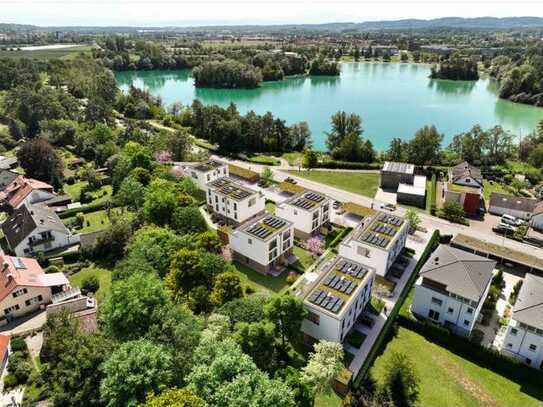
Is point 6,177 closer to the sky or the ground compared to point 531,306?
closer to the sky

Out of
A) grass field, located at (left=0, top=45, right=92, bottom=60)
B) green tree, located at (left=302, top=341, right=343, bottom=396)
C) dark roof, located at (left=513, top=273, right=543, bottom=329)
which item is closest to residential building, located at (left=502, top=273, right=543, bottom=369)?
dark roof, located at (left=513, top=273, right=543, bottom=329)

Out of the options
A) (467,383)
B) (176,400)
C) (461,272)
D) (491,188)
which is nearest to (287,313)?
(176,400)

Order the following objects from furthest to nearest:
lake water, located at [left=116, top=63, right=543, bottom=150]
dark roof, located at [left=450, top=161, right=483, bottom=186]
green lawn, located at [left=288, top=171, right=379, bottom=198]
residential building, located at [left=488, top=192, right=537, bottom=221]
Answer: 1. lake water, located at [left=116, top=63, right=543, bottom=150]
2. green lawn, located at [left=288, top=171, right=379, bottom=198]
3. dark roof, located at [left=450, top=161, right=483, bottom=186]
4. residential building, located at [left=488, top=192, right=537, bottom=221]

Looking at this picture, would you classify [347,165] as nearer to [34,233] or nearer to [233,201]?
[233,201]

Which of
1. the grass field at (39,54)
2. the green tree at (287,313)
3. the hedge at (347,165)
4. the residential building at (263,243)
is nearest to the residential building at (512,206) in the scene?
the hedge at (347,165)

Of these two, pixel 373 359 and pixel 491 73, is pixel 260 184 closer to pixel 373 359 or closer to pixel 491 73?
pixel 373 359

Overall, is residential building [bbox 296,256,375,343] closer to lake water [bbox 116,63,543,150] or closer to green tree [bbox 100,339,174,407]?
green tree [bbox 100,339,174,407]

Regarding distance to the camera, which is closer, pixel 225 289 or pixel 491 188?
pixel 225 289
